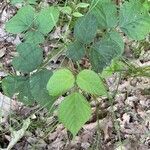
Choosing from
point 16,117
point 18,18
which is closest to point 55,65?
point 16,117

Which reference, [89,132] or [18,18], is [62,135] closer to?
[89,132]

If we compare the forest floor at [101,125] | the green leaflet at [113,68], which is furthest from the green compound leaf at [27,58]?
the forest floor at [101,125]

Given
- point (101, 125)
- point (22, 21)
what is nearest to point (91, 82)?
point (22, 21)

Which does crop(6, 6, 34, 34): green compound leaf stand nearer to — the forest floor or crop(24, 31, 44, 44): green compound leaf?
crop(24, 31, 44, 44): green compound leaf

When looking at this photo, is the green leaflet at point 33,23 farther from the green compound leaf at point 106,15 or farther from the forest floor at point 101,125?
the forest floor at point 101,125

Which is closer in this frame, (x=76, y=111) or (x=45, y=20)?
(x=76, y=111)

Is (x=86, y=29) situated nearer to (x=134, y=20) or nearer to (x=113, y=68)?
(x=134, y=20)

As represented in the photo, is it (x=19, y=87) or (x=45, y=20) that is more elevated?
(x=45, y=20)
